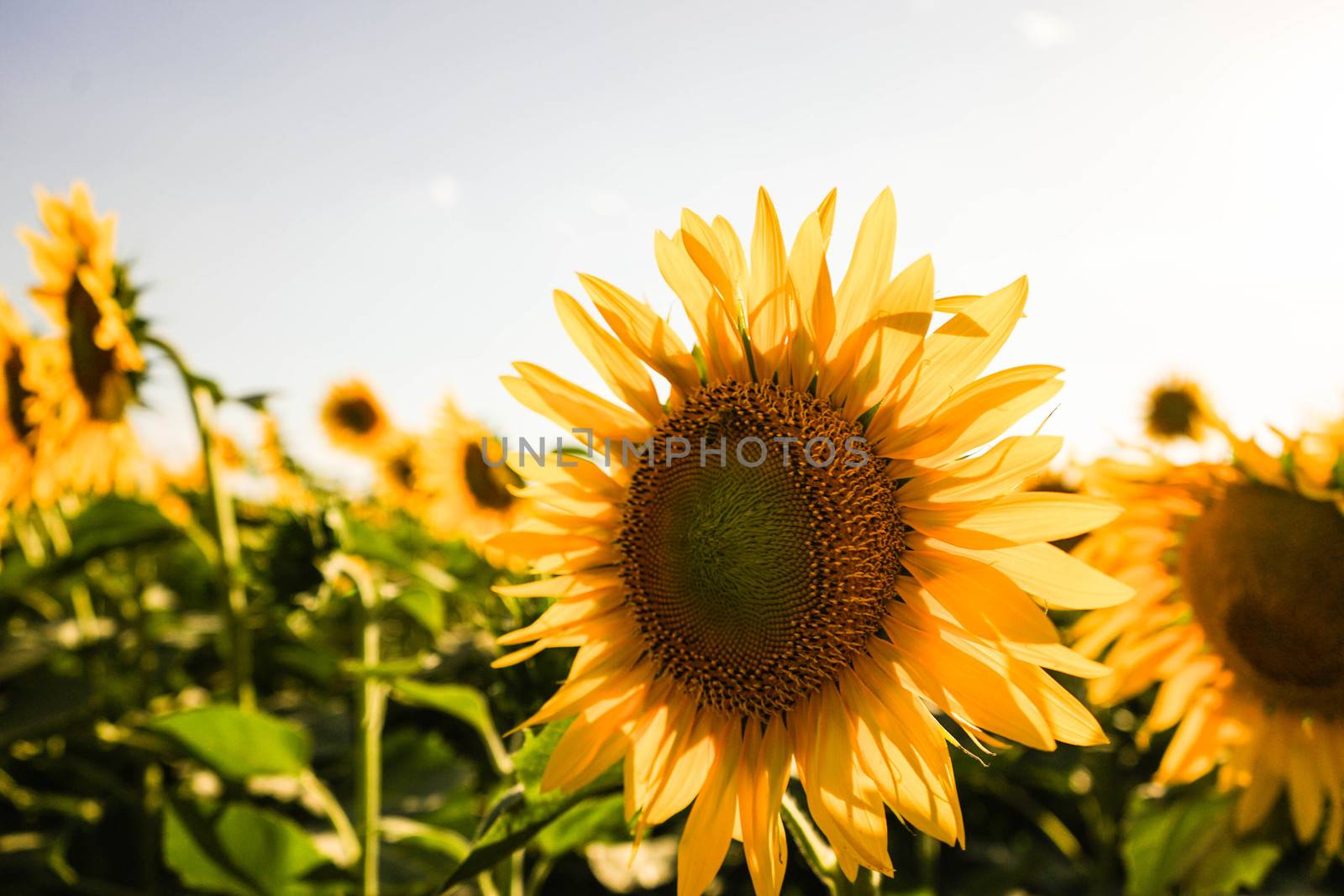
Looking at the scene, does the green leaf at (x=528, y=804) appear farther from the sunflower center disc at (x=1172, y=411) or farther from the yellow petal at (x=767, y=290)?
the sunflower center disc at (x=1172, y=411)

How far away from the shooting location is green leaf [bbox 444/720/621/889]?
1.19 m

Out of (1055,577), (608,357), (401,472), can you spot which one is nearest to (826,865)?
(1055,577)

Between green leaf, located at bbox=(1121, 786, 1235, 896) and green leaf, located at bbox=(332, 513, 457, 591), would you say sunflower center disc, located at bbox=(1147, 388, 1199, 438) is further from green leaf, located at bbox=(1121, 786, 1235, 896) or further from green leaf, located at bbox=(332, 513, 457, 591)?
green leaf, located at bbox=(332, 513, 457, 591)

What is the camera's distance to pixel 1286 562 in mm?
1936

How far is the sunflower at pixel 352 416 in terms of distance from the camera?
674 centimetres

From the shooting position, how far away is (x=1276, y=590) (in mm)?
1938

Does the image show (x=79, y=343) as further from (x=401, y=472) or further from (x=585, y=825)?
(x=401, y=472)

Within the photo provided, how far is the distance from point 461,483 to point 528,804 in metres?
3.83

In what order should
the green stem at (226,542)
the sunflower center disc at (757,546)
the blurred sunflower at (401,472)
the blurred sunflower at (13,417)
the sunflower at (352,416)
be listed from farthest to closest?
the sunflower at (352,416) → the blurred sunflower at (401,472) → the blurred sunflower at (13,417) → the green stem at (226,542) → the sunflower center disc at (757,546)

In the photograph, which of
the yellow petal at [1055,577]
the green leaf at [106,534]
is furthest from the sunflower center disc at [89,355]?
the yellow petal at [1055,577]

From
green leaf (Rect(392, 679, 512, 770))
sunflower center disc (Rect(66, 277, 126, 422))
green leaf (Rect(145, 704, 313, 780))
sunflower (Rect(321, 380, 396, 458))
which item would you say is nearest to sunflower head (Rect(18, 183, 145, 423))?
sunflower center disc (Rect(66, 277, 126, 422))

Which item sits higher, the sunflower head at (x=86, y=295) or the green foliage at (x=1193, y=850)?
the sunflower head at (x=86, y=295)

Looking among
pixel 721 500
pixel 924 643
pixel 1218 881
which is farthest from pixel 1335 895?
pixel 721 500

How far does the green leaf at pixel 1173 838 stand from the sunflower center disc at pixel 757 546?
134 cm
